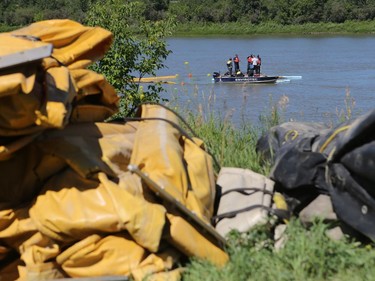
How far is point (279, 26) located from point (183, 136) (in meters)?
53.9

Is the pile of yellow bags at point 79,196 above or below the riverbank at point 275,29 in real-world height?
above

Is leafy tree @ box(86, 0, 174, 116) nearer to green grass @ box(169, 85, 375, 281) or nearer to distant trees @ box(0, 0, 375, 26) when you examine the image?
green grass @ box(169, 85, 375, 281)

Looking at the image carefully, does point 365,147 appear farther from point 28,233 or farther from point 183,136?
point 28,233

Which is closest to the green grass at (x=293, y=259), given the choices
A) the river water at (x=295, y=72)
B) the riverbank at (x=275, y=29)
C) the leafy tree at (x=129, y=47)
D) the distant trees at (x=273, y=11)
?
the river water at (x=295, y=72)

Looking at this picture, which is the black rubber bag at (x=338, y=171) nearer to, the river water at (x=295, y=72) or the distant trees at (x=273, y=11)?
the river water at (x=295, y=72)

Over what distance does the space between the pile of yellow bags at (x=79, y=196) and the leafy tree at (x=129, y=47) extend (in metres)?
4.89

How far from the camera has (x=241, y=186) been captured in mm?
3980

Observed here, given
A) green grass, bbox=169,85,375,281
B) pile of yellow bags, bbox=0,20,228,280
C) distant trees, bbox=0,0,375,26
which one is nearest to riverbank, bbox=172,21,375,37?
distant trees, bbox=0,0,375,26

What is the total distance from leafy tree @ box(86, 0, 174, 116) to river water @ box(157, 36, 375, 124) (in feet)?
2.48

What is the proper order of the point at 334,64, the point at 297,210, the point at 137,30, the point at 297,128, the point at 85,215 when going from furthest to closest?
the point at 334,64
the point at 137,30
the point at 297,128
the point at 297,210
the point at 85,215

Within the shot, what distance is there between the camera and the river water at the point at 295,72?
1734 centimetres

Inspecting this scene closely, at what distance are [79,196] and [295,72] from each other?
26095 mm

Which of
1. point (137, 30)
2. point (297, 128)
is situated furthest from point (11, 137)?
point (137, 30)

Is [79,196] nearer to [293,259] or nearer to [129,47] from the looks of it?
[293,259]
